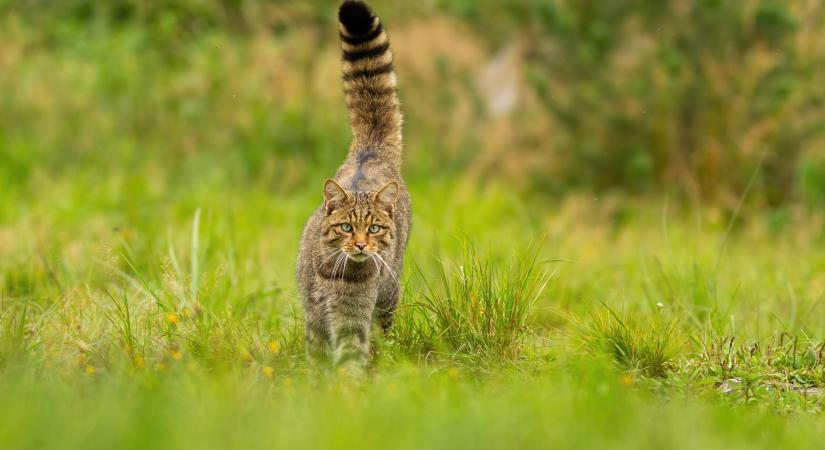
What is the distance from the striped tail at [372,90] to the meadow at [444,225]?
2.76ft

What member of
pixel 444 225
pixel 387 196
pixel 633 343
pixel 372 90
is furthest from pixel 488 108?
pixel 633 343

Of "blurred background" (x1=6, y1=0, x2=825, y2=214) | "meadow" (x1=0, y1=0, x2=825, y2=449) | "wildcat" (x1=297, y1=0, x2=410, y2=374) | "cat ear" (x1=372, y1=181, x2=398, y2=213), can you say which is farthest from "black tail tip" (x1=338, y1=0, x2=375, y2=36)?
"blurred background" (x1=6, y1=0, x2=825, y2=214)

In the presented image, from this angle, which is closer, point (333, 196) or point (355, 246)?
point (355, 246)

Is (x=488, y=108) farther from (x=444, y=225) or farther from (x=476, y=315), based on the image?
(x=476, y=315)

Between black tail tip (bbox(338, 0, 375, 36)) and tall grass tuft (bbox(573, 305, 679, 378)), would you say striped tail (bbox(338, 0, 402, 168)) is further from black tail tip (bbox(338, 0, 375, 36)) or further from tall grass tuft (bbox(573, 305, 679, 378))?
tall grass tuft (bbox(573, 305, 679, 378))

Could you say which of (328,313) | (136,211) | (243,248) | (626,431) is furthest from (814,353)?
(136,211)

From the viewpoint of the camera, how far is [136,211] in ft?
31.4

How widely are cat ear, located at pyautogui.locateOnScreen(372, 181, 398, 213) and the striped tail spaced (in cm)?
78

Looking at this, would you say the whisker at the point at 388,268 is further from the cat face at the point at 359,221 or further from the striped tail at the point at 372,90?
the striped tail at the point at 372,90

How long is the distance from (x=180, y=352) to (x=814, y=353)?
310cm

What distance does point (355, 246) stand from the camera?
5535 mm

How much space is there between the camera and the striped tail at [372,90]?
649 cm

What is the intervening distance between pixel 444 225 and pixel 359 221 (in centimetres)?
439

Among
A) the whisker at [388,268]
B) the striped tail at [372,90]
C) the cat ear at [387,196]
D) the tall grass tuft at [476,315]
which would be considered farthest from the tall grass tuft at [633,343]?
the striped tail at [372,90]
